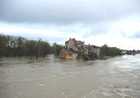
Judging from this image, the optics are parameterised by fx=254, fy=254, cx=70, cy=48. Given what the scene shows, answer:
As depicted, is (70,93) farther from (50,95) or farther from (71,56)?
(71,56)

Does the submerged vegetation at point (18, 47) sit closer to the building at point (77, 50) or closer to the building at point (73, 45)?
the building at point (73, 45)

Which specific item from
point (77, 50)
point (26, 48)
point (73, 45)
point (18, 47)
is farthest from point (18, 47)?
point (77, 50)

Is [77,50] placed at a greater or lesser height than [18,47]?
lesser

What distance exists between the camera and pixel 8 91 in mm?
16016

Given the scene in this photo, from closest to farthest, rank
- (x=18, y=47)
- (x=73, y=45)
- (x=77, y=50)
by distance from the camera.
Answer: (x=77, y=50) → (x=73, y=45) → (x=18, y=47)

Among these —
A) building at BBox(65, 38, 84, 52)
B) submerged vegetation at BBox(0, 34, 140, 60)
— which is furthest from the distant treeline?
building at BBox(65, 38, 84, 52)

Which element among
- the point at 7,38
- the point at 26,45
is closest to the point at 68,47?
the point at 26,45

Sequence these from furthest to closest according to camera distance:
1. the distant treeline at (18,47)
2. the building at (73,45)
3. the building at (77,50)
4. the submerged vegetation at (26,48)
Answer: the building at (73,45) → the building at (77,50) → the submerged vegetation at (26,48) → the distant treeline at (18,47)

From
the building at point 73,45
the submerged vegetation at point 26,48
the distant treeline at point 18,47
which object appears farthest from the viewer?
the building at point 73,45

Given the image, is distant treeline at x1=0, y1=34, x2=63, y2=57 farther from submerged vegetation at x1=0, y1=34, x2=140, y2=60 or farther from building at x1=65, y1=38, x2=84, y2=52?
building at x1=65, y1=38, x2=84, y2=52

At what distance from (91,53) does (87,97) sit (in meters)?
68.9

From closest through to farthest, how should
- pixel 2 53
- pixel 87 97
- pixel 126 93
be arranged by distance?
1. pixel 87 97
2. pixel 126 93
3. pixel 2 53

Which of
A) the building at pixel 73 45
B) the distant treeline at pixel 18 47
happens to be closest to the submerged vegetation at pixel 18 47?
the distant treeline at pixel 18 47

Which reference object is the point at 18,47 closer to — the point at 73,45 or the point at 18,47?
the point at 18,47
